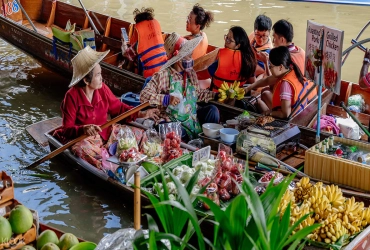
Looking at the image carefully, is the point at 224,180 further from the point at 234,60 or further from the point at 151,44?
the point at 151,44

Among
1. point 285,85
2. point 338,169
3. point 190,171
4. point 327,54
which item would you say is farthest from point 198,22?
point 338,169

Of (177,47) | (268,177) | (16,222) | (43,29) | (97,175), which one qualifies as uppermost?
(177,47)

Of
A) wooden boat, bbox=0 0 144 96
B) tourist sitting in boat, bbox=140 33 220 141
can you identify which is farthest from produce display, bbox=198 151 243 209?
wooden boat, bbox=0 0 144 96

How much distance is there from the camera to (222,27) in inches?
427

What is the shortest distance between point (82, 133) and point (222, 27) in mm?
7019

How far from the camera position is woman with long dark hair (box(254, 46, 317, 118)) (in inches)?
174

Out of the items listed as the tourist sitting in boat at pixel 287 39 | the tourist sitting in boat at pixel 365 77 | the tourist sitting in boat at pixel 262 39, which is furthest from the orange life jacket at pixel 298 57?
the tourist sitting in boat at pixel 262 39

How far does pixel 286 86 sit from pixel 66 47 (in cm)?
326

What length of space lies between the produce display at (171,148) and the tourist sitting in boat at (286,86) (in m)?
0.90

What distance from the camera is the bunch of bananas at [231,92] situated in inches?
191

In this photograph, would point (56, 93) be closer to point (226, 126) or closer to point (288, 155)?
point (226, 126)

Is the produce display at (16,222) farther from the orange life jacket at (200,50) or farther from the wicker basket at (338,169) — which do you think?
the orange life jacket at (200,50)

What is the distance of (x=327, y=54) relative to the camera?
385 cm

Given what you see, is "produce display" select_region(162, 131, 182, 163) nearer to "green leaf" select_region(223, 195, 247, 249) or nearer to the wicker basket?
the wicker basket
